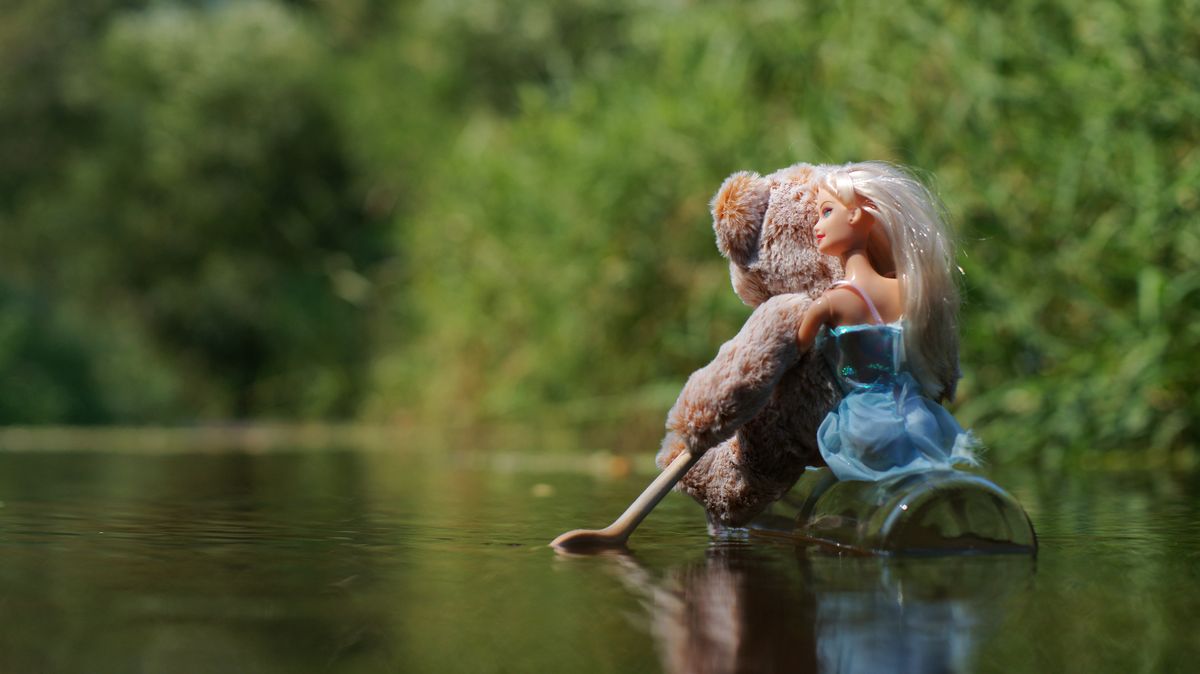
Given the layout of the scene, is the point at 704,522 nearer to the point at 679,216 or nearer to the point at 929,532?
the point at 929,532

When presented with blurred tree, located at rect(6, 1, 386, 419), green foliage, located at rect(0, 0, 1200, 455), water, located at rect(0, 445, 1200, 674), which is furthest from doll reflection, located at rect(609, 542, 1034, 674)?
blurred tree, located at rect(6, 1, 386, 419)

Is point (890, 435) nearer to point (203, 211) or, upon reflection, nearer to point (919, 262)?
point (919, 262)

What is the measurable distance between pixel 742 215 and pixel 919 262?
0.31 meters

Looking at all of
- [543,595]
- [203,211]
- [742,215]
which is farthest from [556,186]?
[203,211]

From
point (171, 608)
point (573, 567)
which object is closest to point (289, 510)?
point (573, 567)

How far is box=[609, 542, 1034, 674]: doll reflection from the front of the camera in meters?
1.38

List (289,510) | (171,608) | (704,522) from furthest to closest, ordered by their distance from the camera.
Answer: (289,510), (704,522), (171,608)

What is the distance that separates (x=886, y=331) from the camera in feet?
7.72

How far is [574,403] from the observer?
705cm

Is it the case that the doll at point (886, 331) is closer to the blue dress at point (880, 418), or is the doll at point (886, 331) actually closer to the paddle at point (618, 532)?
the blue dress at point (880, 418)

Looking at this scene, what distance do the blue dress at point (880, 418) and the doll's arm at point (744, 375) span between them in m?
0.08

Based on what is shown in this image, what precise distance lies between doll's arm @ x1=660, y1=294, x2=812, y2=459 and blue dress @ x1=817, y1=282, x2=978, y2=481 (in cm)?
8

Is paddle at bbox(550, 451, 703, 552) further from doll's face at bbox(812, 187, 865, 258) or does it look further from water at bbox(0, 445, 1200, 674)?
doll's face at bbox(812, 187, 865, 258)

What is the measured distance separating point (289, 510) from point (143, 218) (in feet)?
38.0
